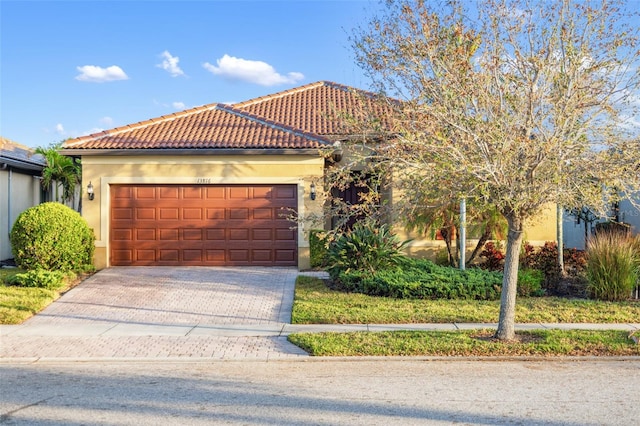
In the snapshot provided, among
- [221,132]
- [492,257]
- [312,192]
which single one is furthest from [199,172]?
[492,257]

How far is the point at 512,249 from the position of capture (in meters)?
8.91

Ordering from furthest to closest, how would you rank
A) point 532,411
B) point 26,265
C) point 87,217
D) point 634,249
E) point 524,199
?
point 87,217 < point 26,265 < point 634,249 < point 524,199 < point 532,411

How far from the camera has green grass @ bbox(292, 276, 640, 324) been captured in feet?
34.2

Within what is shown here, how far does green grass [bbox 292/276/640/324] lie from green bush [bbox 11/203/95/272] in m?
6.04

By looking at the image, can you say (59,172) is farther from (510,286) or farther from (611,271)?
(611,271)

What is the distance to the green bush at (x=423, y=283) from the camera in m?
12.2

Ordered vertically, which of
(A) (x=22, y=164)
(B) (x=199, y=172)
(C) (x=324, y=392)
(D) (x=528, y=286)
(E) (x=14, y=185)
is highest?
(A) (x=22, y=164)

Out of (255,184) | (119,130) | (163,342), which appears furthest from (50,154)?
(163,342)

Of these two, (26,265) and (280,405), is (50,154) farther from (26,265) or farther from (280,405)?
(280,405)

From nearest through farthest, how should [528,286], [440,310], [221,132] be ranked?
1. [440,310]
2. [528,286]
3. [221,132]

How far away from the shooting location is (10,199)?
726 inches

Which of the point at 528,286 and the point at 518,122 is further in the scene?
the point at 528,286

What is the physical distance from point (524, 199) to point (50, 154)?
17196 millimetres

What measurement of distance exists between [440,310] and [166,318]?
497cm
